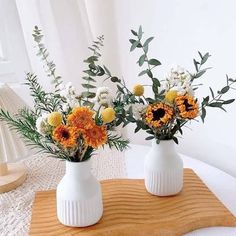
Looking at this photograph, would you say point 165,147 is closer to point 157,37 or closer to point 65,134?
point 65,134

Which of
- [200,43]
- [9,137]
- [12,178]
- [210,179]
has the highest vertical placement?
[200,43]

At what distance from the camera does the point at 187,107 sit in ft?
2.45

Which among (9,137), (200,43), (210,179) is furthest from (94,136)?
(200,43)

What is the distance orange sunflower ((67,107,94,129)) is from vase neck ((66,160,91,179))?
12cm

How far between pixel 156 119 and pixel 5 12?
2.72 feet

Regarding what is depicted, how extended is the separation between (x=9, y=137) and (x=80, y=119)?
0.37 meters

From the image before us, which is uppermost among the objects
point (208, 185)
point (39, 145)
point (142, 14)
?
point (142, 14)

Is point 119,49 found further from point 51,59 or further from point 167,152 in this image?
point 167,152

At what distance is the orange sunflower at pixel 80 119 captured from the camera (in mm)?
666

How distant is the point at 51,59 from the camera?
4.47ft

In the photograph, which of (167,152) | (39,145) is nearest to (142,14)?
(167,152)

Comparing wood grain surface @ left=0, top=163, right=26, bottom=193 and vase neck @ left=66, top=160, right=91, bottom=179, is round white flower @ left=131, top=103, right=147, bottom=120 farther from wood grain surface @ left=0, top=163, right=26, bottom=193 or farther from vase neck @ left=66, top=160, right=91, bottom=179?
wood grain surface @ left=0, top=163, right=26, bottom=193

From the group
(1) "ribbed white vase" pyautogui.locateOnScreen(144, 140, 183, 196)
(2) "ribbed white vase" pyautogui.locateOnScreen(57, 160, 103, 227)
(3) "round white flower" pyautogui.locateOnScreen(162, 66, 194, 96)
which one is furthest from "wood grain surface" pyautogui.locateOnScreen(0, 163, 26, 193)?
(3) "round white flower" pyautogui.locateOnScreen(162, 66, 194, 96)

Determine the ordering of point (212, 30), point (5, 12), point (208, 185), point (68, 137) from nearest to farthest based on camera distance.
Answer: point (68, 137) → point (208, 185) → point (212, 30) → point (5, 12)
